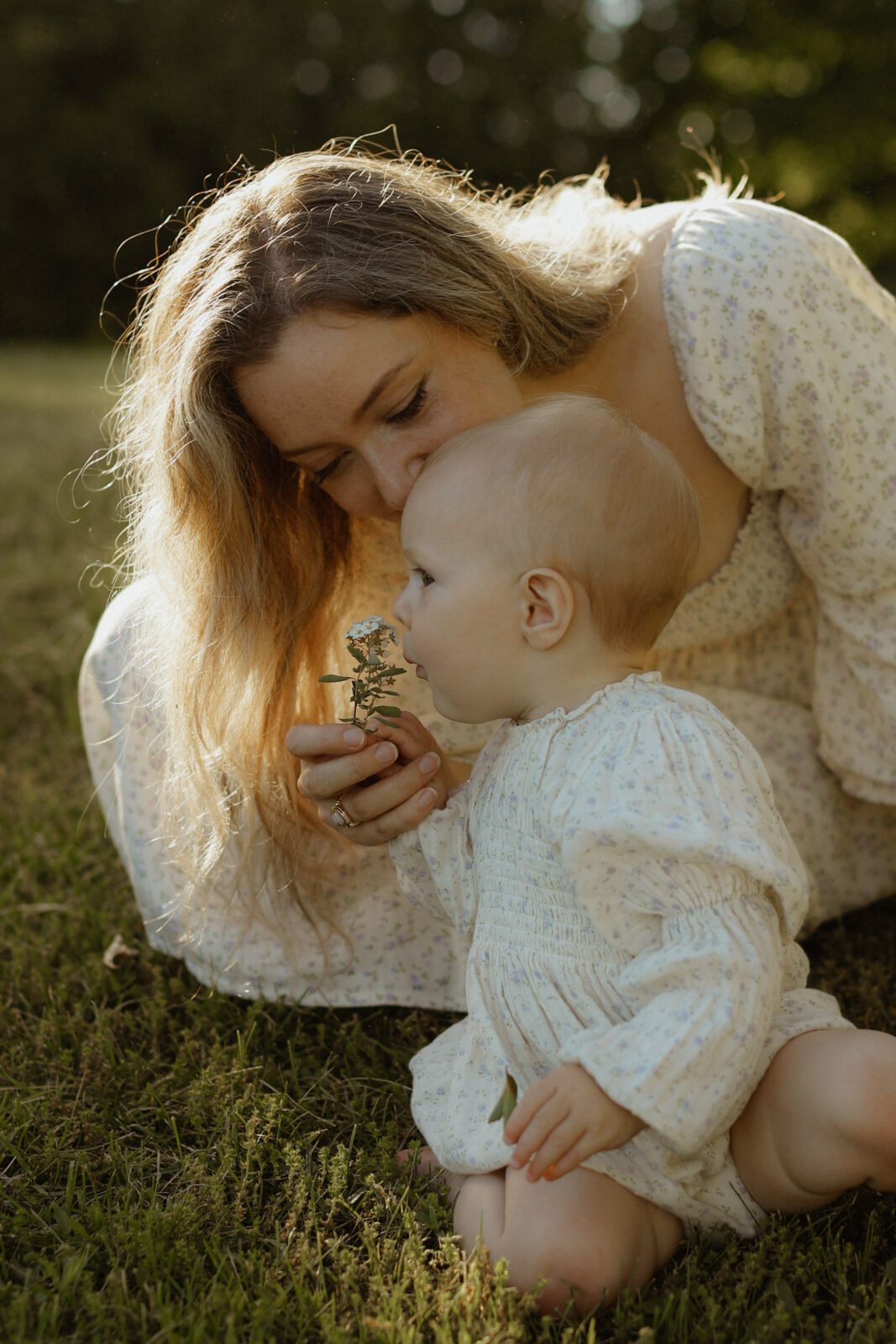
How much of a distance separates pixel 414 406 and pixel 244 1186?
116 centimetres

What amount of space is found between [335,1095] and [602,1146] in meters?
0.66

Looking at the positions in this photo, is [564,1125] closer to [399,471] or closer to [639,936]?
[639,936]

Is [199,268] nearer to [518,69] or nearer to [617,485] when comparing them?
[617,485]

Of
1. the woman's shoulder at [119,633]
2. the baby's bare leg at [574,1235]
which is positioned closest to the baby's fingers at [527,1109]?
the baby's bare leg at [574,1235]

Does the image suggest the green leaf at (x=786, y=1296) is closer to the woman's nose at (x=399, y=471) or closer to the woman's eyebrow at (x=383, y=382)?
the woman's nose at (x=399, y=471)

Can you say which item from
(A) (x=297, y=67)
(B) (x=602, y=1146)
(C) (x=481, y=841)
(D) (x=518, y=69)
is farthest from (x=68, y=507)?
(D) (x=518, y=69)

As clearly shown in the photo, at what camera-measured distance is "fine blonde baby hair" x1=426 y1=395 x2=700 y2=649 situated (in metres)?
1.54

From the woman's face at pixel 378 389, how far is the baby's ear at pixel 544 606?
15.3 inches

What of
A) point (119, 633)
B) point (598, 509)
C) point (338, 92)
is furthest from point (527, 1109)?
point (338, 92)

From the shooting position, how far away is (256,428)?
2.00m

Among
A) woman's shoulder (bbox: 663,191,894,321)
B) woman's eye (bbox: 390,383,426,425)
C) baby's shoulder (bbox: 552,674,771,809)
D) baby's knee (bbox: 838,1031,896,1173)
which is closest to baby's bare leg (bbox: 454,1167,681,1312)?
baby's knee (bbox: 838,1031,896,1173)

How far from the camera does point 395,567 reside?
2365mm

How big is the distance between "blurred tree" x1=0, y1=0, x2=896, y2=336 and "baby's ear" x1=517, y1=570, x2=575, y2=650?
15.5m

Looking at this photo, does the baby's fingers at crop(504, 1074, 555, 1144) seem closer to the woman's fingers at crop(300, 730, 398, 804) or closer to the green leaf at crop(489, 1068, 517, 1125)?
the green leaf at crop(489, 1068, 517, 1125)
